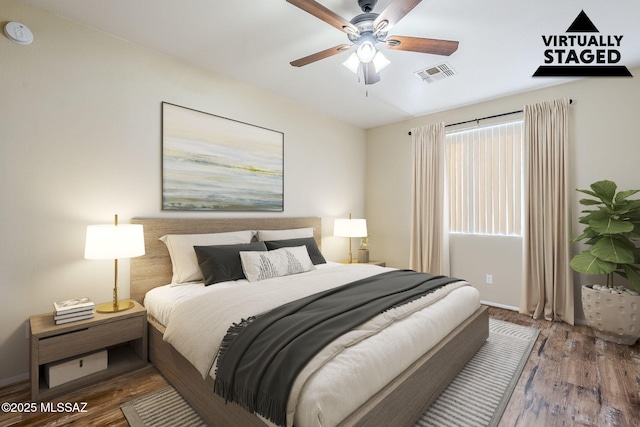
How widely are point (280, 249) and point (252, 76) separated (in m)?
1.92

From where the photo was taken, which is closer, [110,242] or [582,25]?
[110,242]

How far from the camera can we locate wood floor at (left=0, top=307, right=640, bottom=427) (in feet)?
5.80

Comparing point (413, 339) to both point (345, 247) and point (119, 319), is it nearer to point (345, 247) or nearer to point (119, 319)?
point (119, 319)

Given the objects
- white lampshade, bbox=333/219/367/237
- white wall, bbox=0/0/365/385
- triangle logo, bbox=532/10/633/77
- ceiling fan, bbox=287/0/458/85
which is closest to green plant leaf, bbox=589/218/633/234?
triangle logo, bbox=532/10/633/77

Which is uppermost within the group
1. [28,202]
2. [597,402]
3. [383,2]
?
[383,2]

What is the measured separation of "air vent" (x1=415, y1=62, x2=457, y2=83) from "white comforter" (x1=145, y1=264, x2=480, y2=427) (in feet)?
7.16

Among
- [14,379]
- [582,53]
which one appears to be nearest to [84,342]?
[14,379]

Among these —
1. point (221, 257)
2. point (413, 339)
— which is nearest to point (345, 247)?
point (221, 257)

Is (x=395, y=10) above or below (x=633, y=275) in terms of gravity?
above

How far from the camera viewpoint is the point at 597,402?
1.93m

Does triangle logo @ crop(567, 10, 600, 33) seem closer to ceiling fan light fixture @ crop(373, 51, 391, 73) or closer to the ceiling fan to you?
the ceiling fan

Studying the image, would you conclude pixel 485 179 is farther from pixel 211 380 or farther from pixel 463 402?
pixel 211 380

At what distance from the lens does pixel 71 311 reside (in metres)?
2.04

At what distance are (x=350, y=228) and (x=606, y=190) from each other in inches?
107
